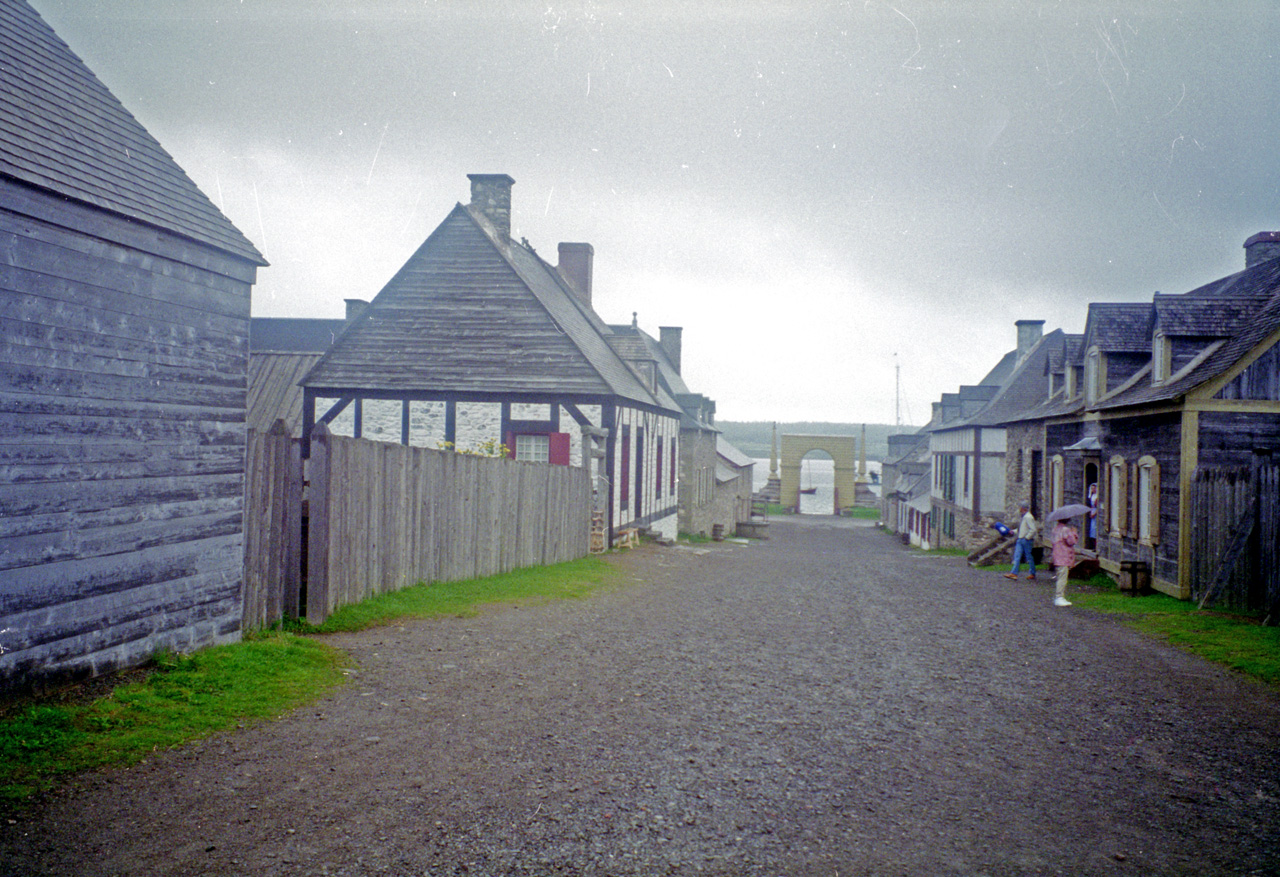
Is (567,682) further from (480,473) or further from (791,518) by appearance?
(791,518)

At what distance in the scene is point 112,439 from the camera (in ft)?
22.1

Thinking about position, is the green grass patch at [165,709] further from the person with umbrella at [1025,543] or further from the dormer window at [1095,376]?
the dormer window at [1095,376]

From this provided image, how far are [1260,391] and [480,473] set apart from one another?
1264cm

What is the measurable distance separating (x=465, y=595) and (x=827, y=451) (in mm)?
61310

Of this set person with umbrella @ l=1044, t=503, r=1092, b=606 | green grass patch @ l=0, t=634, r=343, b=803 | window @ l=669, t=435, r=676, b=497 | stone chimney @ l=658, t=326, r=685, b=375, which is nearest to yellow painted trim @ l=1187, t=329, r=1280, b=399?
person with umbrella @ l=1044, t=503, r=1092, b=606

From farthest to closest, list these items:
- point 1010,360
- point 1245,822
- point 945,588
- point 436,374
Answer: point 1010,360 → point 436,374 → point 945,588 → point 1245,822

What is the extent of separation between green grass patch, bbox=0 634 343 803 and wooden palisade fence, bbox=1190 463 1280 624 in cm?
1157

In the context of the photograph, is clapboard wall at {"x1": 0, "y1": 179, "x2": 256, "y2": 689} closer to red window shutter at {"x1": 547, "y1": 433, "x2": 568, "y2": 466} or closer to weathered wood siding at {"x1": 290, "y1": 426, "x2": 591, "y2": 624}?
weathered wood siding at {"x1": 290, "y1": 426, "x2": 591, "y2": 624}

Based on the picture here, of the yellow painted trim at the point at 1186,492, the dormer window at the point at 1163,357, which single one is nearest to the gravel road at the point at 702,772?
the yellow painted trim at the point at 1186,492

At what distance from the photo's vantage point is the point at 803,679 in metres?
7.83

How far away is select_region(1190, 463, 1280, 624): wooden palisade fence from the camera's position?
37.7ft

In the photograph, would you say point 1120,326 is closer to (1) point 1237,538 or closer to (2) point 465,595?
(1) point 1237,538

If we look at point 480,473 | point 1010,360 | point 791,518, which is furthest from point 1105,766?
point 791,518

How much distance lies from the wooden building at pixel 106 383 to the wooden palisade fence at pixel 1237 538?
12.6m
